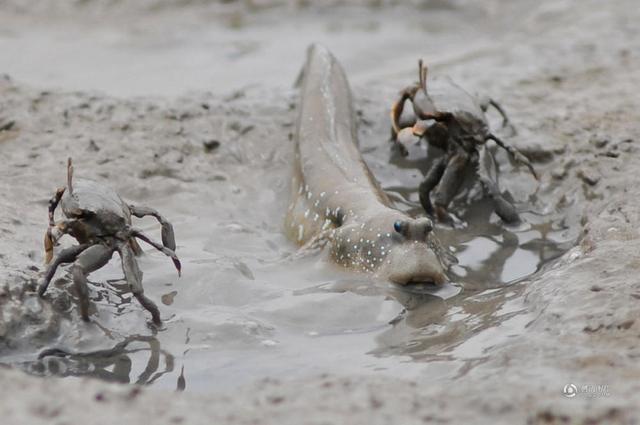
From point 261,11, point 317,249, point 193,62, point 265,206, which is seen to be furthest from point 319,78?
point 261,11

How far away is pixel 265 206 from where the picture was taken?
506cm

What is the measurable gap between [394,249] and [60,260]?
1319mm

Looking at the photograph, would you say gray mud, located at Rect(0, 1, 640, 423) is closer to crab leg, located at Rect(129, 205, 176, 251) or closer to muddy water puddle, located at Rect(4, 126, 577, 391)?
muddy water puddle, located at Rect(4, 126, 577, 391)

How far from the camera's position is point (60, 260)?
11.7ft

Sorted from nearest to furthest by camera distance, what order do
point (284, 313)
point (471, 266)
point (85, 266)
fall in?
point (85, 266) → point (284, 313) → point (471, 266)

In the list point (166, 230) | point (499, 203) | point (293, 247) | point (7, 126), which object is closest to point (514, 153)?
point (499, 203)

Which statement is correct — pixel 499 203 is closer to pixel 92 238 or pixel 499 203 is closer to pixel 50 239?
pixel 92 238

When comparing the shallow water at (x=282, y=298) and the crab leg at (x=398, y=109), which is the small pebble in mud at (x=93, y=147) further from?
the crab leg at (x=398, y=109)

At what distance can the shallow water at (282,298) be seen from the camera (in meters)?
3.41

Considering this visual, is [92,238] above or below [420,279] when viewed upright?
above

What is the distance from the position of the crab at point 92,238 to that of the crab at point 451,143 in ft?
4.96

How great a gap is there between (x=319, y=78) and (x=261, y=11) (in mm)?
3110

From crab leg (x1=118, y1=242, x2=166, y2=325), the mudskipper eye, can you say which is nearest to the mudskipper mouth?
the mudskipper eye

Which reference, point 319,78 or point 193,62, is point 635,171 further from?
point 193,62
